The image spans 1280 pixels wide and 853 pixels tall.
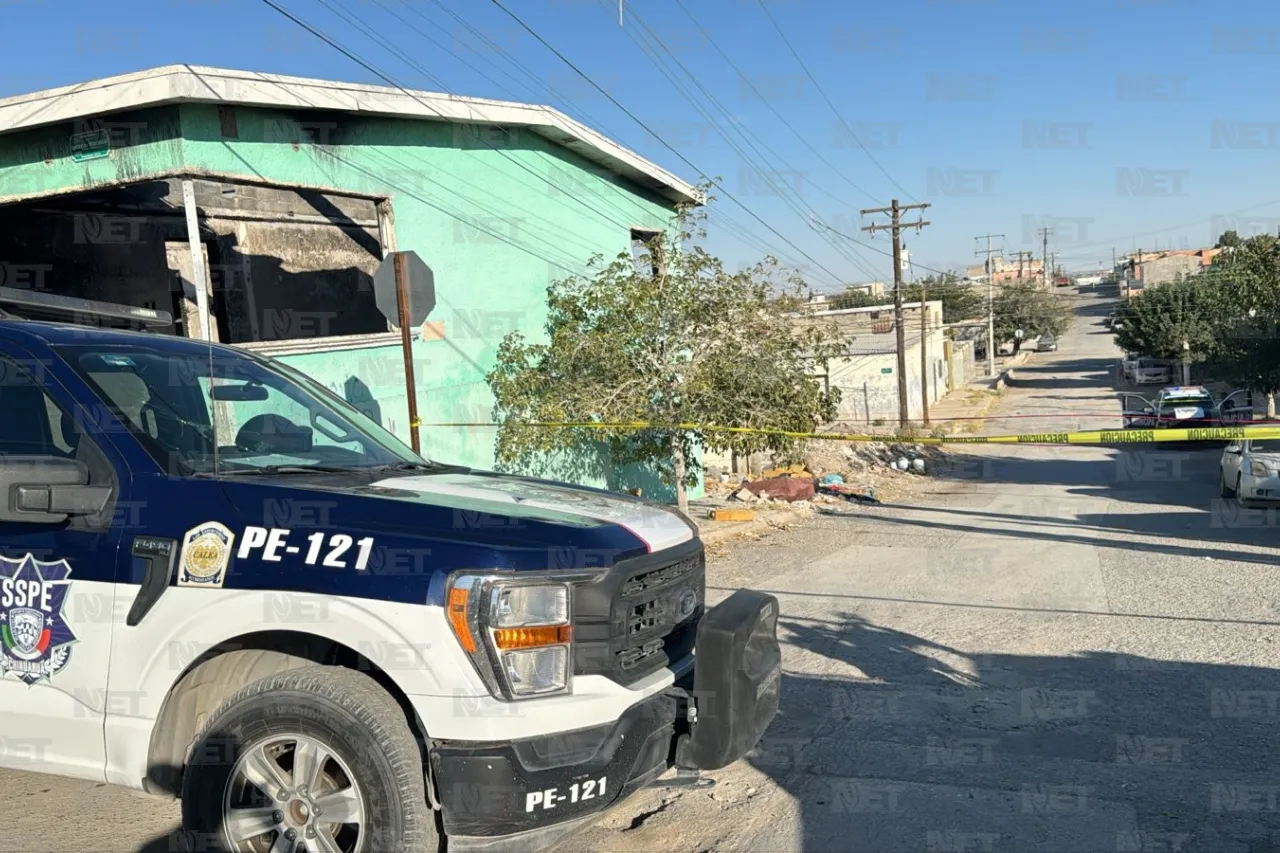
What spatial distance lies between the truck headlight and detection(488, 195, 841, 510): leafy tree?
8.78 meters

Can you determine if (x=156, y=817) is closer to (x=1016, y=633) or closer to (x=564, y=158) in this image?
(x=1016, y=633)

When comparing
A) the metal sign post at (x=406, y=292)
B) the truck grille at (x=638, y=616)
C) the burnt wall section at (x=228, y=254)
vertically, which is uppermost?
the burnt wall section at (x=228, y=254)

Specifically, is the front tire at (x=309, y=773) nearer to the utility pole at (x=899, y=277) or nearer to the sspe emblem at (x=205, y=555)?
the sspe emblem at (x=205, y=555)

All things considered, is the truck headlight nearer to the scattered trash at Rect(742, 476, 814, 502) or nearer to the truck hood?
the truck hood

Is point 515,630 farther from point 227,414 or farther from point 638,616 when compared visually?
point 227,414

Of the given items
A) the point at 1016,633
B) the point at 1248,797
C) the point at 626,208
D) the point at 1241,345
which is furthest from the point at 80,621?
the point at 1241,345

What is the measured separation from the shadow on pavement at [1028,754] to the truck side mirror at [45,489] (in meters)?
2.94

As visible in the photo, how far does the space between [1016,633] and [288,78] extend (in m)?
8.28

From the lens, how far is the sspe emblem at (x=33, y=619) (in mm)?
3506

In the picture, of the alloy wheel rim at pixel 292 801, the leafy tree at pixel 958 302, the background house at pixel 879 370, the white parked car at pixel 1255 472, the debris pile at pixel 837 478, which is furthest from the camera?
the leafy tree at pixel 958 302

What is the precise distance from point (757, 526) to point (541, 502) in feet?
35.2

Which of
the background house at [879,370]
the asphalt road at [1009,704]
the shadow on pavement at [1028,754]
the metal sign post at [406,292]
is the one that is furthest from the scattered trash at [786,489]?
the background house at [879,370]

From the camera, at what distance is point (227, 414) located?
4367mm

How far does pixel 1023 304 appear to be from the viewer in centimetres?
8969
